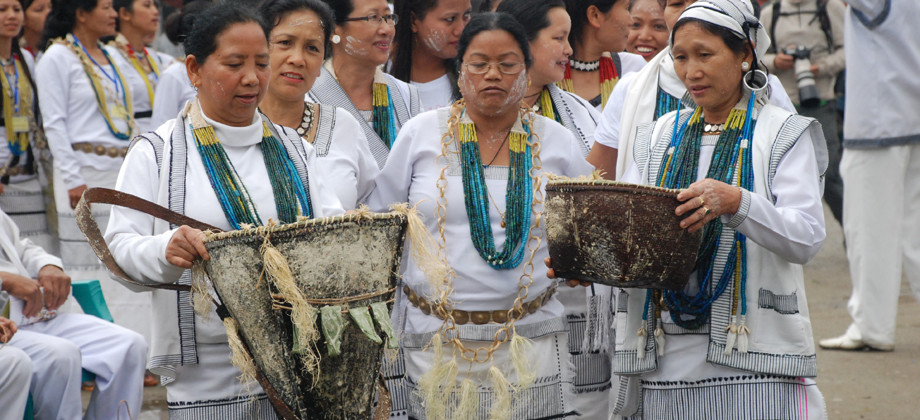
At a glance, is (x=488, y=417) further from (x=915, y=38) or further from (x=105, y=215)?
(x=915, y=38)

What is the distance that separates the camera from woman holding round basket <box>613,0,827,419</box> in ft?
10.2

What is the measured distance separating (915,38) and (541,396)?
3669 millimetres

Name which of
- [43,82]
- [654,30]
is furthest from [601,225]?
[43,82]

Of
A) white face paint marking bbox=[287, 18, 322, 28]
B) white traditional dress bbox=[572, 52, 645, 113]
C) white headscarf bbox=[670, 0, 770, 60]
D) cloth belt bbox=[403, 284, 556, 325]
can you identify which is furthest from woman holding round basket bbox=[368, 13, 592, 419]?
white traditional dress bbox=[572, 52, 645, 113]

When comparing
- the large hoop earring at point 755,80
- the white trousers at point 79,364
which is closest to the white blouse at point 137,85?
the white trousers at point 79,364

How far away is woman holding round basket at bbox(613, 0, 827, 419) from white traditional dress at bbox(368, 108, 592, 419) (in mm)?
316

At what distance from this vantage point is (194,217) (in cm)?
295

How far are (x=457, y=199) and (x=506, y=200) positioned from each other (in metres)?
0.17

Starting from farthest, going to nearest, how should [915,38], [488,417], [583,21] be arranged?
[915,38]
[583,21]
[488,417]

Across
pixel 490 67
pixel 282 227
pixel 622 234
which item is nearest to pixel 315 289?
pixel 282 227

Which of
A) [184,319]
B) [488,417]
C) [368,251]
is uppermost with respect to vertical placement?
[368,251]

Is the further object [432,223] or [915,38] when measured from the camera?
[915,38]

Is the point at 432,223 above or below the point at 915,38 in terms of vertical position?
below

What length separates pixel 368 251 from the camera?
8.60ft
